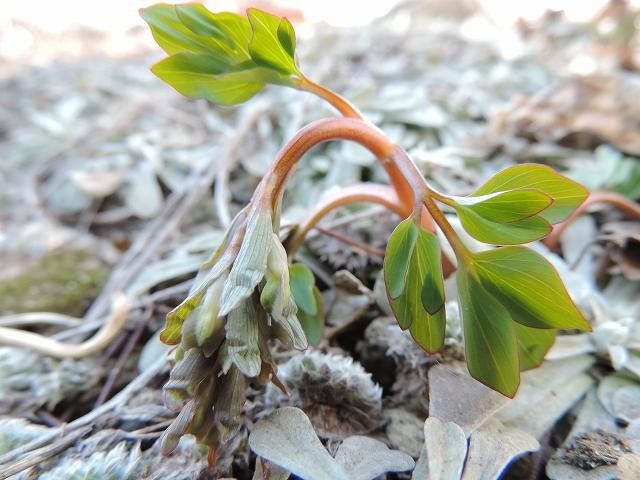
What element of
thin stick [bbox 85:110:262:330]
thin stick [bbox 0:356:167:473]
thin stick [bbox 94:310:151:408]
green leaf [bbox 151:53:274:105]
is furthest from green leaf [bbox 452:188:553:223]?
thin stick [bbox 85:110:262:330]

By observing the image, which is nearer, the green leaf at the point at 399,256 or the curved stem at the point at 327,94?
the green leaf at the point at 399,256

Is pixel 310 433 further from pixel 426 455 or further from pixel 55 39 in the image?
pixel 55 39

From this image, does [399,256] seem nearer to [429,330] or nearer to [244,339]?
[429,330]

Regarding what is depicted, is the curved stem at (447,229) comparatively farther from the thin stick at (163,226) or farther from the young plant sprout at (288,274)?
the thin stick at (163,226)

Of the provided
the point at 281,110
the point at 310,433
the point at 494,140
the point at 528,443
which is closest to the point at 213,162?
the point at 281,110

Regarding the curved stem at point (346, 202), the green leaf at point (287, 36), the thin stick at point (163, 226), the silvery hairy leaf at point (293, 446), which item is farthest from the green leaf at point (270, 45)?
the thin stick at point (163, 226)

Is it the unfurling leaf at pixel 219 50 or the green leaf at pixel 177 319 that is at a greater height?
the unfurling leaf at pixel 219 50
